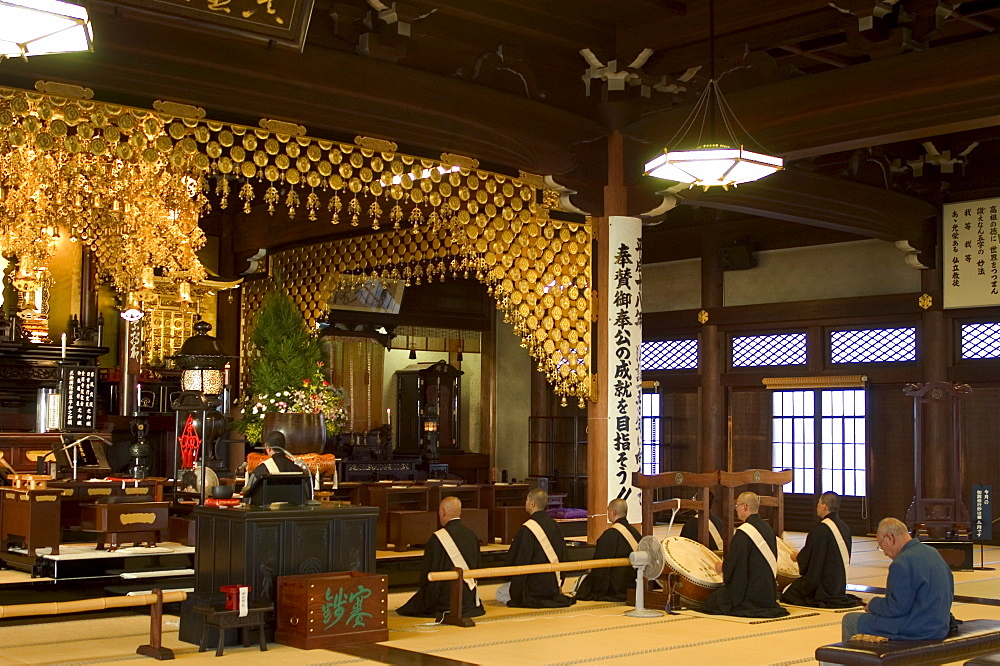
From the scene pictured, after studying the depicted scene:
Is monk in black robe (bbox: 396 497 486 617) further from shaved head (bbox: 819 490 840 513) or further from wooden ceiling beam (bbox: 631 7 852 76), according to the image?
wooden ceiling beam (bbox: 631 7 852 76)

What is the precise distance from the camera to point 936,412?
11.1 metres

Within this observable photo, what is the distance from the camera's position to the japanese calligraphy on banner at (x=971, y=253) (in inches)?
426

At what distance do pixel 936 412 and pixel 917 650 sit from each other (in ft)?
23.9

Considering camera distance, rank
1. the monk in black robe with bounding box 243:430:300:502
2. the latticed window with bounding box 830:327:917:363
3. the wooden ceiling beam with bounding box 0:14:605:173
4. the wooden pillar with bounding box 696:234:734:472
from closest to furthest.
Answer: the monk in black robe with bounding box 243:430:300:502, the wooden ceiling beam with bounding box 0:14:605:173, the latticed window with bounding box 830:327:917:363, the wooden pillar with bounding box 696:234:734:472

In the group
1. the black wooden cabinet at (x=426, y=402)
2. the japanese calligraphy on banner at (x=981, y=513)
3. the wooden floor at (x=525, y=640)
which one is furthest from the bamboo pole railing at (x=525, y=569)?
the black wooden cabinet at (x=426, y=402)

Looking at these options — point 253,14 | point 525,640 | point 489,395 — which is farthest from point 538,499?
point 489,395

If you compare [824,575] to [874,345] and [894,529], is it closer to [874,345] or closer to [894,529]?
[894,529]

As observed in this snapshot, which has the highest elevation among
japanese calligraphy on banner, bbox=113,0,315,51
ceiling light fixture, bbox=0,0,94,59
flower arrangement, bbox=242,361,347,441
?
japanese calligraphy on banner, bbox=113,0,315,51

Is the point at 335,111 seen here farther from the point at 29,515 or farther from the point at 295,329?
the point at 29,515

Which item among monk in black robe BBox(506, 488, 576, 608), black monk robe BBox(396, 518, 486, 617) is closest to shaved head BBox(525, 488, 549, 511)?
monk in black robe BBox(506, 488, 576, 608)

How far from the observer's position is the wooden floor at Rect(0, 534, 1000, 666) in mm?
5309

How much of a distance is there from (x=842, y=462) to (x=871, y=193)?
120 inches

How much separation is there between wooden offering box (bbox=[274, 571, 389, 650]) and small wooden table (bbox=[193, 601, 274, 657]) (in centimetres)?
11

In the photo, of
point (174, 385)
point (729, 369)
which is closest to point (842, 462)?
point (729, 369)
